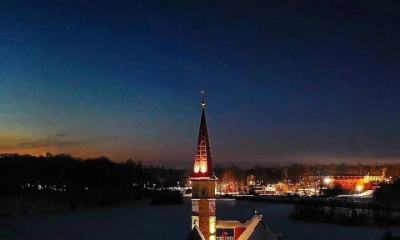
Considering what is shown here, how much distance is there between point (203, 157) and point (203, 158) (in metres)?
0.07

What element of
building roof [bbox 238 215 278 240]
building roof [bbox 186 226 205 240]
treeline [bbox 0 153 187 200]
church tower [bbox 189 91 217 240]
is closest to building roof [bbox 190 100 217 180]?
church tower [bbox 189 91 217 240]

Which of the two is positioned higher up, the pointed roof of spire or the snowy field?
the pointed roof of spire

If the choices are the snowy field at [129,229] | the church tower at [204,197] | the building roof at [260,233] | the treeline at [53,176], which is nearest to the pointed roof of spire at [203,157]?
the church tower at [204,197]

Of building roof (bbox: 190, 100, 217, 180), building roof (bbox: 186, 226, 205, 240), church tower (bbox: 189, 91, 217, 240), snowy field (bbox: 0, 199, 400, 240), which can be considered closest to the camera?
building roof (bbox: 186, 226, 205, 240)

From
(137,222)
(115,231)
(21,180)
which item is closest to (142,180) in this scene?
(21,180)

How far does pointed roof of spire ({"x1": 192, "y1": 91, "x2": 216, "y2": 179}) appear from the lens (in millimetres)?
25422

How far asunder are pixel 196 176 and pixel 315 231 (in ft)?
98.9

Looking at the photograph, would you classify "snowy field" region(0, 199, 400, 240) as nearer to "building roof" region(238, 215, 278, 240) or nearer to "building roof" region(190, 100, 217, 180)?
"building roof" region(190, 100, 217, 180)

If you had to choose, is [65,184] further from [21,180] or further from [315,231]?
[315,231]

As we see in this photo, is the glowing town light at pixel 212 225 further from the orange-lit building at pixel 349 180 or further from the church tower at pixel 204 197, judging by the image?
the orange-lit building at pixel 349 180

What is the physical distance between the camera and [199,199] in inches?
994

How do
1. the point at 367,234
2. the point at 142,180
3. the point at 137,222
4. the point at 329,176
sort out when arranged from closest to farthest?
1. the point at 367,234
2. the point at 137,222
3. the point at 142,180
4. the point at 329,176

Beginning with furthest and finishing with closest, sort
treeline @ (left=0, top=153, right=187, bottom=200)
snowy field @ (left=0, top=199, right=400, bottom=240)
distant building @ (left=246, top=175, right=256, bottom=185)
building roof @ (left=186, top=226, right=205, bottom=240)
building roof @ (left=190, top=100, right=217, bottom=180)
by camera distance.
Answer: distant building @ (left=246, top=175, right=256, bottom=185) → treeline @ (left=0, top=153, right=187, bottom=200) → snowy field @ (left=0, top=199, right=400, bottom=240) → building roof @ (left=190, top=100, right=217, bottom=180) → building roof @ (left=186, top=226, right=205, bottom=240)

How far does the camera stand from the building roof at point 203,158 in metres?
25.4
